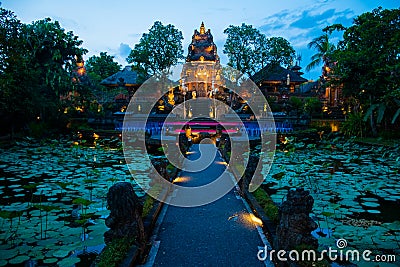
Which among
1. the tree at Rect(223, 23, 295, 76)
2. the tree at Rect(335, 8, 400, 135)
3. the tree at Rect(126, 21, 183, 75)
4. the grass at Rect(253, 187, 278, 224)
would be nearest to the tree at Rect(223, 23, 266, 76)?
the tree at Rect(223, 23, 295, 76)

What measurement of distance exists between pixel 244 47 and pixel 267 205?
27.4 meters

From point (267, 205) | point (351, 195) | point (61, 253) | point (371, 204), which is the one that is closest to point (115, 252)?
point (61, 253)

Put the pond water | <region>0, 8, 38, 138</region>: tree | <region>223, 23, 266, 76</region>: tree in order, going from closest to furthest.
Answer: the pond water, <region>0, 8, 38, 138</region>: tree, <region>223, 23, 266, 76</region>: tree

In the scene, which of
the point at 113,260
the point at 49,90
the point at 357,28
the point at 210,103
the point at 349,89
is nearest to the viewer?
the point at 113,260

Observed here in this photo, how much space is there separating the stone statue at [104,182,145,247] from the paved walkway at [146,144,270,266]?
443mm

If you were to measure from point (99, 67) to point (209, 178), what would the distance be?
1843 inches

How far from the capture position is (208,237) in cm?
410

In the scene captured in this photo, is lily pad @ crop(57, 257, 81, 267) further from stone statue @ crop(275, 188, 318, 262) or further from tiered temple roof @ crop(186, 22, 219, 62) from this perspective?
tiered temple roof @ crop(186, 22, 219, 62)

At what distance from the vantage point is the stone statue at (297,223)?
3.11 m

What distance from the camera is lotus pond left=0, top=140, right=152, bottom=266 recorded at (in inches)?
134

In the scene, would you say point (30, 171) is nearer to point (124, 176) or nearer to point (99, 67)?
point (124, 176)

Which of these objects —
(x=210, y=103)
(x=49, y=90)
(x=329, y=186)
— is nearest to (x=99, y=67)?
(x=210, y=103)

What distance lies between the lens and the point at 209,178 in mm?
7895

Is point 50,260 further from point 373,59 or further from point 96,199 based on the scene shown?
point 373,59
